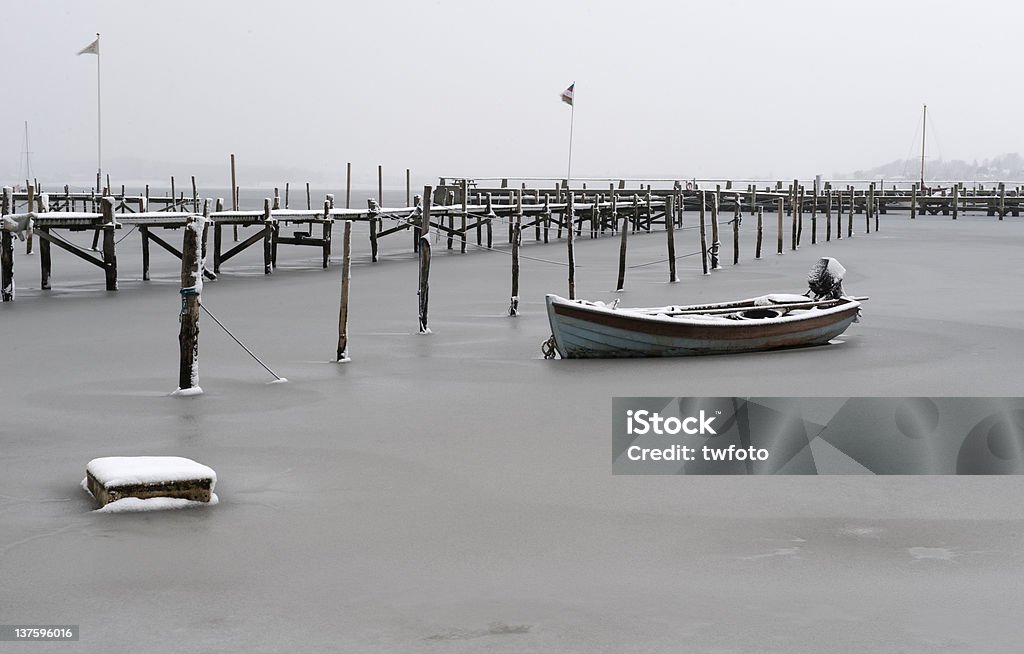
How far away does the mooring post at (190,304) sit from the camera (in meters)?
12.6

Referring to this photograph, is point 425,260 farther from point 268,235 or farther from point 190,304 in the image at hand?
point 268,235

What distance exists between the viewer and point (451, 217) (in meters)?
39.3

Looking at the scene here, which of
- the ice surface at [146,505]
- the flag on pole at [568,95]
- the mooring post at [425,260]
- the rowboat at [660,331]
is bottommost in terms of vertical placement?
the ice surface at [146,505]

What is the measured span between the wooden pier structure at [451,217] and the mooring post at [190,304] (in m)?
4.44

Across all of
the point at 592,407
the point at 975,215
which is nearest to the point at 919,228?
the point at 975,215

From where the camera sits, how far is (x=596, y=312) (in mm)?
15031

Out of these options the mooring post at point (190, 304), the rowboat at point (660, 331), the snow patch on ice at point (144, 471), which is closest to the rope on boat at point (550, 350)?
the rowboat at point (660, 331)

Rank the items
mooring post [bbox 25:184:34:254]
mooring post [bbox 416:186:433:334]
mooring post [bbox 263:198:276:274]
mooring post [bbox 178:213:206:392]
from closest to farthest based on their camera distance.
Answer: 1. mooring post [bbox 178:213:206:392]
2. mooring post [bbox 416:186:433:334]
3. mooring post [bbox 25:184:34:254]
4. mooring post [bbox 263:198:276:274]

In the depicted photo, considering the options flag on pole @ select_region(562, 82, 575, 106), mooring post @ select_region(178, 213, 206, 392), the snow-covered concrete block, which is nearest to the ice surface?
the snow-covered concrete block

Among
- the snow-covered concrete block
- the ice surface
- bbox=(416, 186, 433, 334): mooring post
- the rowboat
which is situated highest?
bbox=(416, 186, 433, 334): mooring post

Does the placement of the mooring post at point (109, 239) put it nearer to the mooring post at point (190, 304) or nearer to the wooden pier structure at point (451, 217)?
the wooden pier structure at point (451, 217)

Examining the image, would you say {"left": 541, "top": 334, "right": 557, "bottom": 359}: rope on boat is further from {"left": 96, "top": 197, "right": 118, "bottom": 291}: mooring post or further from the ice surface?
{"left": 96, "top": 197, "right": 118, "bottom": 291}: mooring post

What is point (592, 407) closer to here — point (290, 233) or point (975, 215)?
point (290, 233)

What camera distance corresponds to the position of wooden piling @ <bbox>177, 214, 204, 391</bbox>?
12562mm
